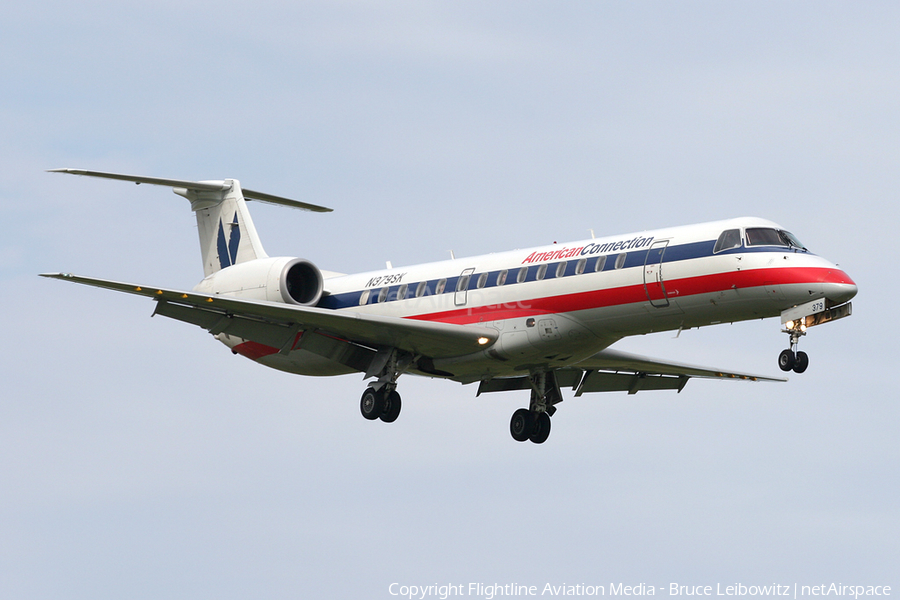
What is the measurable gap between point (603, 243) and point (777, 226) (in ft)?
11.2

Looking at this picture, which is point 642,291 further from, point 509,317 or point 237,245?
point 237,245

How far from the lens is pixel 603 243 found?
25078 mm

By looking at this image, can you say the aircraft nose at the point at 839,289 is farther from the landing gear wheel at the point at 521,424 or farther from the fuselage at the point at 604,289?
the landing gear wheel at the point at 521,424

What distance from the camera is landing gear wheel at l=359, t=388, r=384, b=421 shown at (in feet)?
86.3

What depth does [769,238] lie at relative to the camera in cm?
2355

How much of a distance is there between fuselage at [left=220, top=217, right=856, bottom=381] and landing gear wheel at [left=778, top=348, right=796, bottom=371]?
3.23 feet

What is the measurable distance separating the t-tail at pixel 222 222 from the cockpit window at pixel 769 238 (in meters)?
12.7

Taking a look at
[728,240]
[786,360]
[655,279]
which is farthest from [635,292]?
[786,360]

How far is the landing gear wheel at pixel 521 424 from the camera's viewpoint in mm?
28828

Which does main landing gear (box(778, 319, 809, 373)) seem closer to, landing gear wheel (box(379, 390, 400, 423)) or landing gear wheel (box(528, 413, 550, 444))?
landing gear wheel (box(528, 413, 550, 444))

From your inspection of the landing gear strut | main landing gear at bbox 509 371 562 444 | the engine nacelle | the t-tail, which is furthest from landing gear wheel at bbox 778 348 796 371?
the t-tail

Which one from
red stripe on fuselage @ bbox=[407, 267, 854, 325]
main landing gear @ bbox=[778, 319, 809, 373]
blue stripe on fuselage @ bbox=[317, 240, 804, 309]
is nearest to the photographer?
main landing gear @ bbox=[778, 319, 809, 373]

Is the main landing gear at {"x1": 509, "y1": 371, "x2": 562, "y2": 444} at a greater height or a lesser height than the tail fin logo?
lesser

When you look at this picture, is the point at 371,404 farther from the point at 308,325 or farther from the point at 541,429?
the point at 541,429
